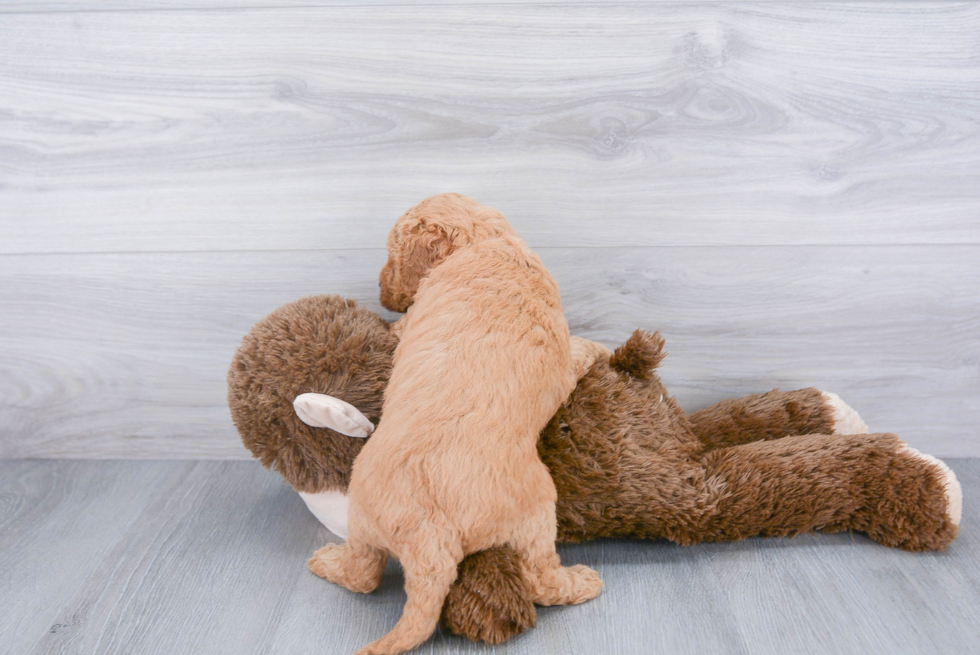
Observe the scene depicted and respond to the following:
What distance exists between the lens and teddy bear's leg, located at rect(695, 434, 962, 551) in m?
0.93

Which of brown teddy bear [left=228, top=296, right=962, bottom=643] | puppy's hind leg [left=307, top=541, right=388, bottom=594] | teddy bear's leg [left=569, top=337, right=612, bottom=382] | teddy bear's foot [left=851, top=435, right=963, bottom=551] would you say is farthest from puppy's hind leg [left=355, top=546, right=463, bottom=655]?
teddy bear's foot [left=851, top=435, right=963, bottom=551]

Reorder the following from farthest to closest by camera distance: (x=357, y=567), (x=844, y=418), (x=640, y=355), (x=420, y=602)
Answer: (x=844, y=418) < (x=640, y=355) < (x=357, y=567) < (x=420, y=602)

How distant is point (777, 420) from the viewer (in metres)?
1.07

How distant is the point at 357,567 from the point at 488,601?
0.18 metres

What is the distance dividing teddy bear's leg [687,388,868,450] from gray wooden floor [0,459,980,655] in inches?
6.2

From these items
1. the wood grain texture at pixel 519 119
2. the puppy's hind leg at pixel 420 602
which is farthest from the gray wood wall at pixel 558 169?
the puppy's hind leg at pixel 420 602

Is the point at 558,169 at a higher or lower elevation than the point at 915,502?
higher

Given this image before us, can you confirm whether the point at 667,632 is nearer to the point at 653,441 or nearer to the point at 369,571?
the point at 653,441

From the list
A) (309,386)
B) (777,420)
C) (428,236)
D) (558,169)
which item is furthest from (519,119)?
(777,420)

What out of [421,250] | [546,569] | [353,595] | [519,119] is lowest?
[353,595]

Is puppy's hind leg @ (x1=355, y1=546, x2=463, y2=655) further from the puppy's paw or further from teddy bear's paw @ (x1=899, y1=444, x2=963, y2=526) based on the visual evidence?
teddy bear's paw @ (x1=899, y1=444, x2=963, y2=526)

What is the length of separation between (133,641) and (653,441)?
681 mm

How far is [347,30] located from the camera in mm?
1022

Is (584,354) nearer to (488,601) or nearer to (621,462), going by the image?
(621,462)
